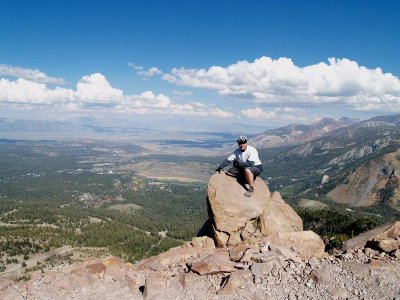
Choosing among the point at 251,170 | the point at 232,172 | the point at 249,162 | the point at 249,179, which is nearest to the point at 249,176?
the point at 249,179

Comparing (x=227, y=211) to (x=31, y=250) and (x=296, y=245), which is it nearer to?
(x=296, y=245)

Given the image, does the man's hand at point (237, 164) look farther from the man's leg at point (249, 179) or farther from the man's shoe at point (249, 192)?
the man's shoe at point (249, 192)

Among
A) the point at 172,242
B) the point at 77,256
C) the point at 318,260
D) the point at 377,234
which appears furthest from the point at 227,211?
the point at 172,242

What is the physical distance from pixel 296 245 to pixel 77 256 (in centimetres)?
14386

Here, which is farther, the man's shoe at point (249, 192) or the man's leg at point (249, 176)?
the man's shoe at point (249, 192)

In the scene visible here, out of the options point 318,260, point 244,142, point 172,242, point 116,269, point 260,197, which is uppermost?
point 244,142

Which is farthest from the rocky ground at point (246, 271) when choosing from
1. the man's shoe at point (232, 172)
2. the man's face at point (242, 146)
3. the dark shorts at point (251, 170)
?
the man's face at point (242, 146)

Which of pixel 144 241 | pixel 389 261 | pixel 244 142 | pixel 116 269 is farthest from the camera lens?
pixel 144 241

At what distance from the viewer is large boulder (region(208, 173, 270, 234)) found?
2795cm

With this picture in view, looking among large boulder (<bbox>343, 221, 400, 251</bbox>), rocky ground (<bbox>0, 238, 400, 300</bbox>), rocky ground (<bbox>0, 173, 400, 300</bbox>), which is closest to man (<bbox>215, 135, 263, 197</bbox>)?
rocky ground (<bbox>0, 173, 400, 300</bbox>)

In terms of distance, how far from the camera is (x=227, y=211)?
2811cm

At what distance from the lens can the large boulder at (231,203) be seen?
91.7 ft

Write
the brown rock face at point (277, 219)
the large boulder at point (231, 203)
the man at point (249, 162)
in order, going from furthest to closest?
the man at point (249, 162) < the large boulder at point (231, 203) < the brown rock face at point (277, 219)

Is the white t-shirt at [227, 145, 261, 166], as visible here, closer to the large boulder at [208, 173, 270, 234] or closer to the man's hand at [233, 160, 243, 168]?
the man's hand at [233, 160, 243, 168]
